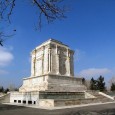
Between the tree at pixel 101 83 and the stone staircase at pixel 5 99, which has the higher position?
the tree at pixel 101 83

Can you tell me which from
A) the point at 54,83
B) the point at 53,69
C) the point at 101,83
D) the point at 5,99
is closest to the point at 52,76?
the point at 54,83

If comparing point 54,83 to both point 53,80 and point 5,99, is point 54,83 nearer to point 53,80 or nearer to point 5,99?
point 53,80

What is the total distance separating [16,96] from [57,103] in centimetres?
1226

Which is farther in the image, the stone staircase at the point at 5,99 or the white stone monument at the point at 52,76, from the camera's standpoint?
the stone staircase at the point at 5,99

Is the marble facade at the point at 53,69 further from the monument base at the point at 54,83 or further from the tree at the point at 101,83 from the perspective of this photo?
the tree at the point at 101,83

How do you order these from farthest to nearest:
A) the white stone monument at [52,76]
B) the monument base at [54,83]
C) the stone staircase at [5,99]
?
the stone staircase at [5,99] < the monument base at [54,83] < the white stone monument at [52,76]

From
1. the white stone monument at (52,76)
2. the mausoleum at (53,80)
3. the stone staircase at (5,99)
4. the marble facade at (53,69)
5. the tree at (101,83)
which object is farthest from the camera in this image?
the tree at (101,83)

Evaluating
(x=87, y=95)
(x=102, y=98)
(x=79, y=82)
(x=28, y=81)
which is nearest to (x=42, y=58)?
(x=28, y=81)

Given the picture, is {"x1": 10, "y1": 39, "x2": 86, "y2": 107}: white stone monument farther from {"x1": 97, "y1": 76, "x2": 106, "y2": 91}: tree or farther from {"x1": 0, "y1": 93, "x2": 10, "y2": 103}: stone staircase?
{"x1": 97, "y1": 76, "x2": 106, "y2": 91}: tree

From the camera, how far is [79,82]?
39031 millimetres

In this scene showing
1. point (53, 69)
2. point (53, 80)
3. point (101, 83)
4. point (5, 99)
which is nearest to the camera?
point (53, 80)

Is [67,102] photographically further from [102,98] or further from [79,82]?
[79,82]

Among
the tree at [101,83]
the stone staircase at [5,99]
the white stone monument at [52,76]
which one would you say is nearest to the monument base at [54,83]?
the white stone monument at [52,76]

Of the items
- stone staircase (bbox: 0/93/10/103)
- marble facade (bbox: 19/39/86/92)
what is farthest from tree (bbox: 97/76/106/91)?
stone staircase (bbox: 0/93/10/103)
